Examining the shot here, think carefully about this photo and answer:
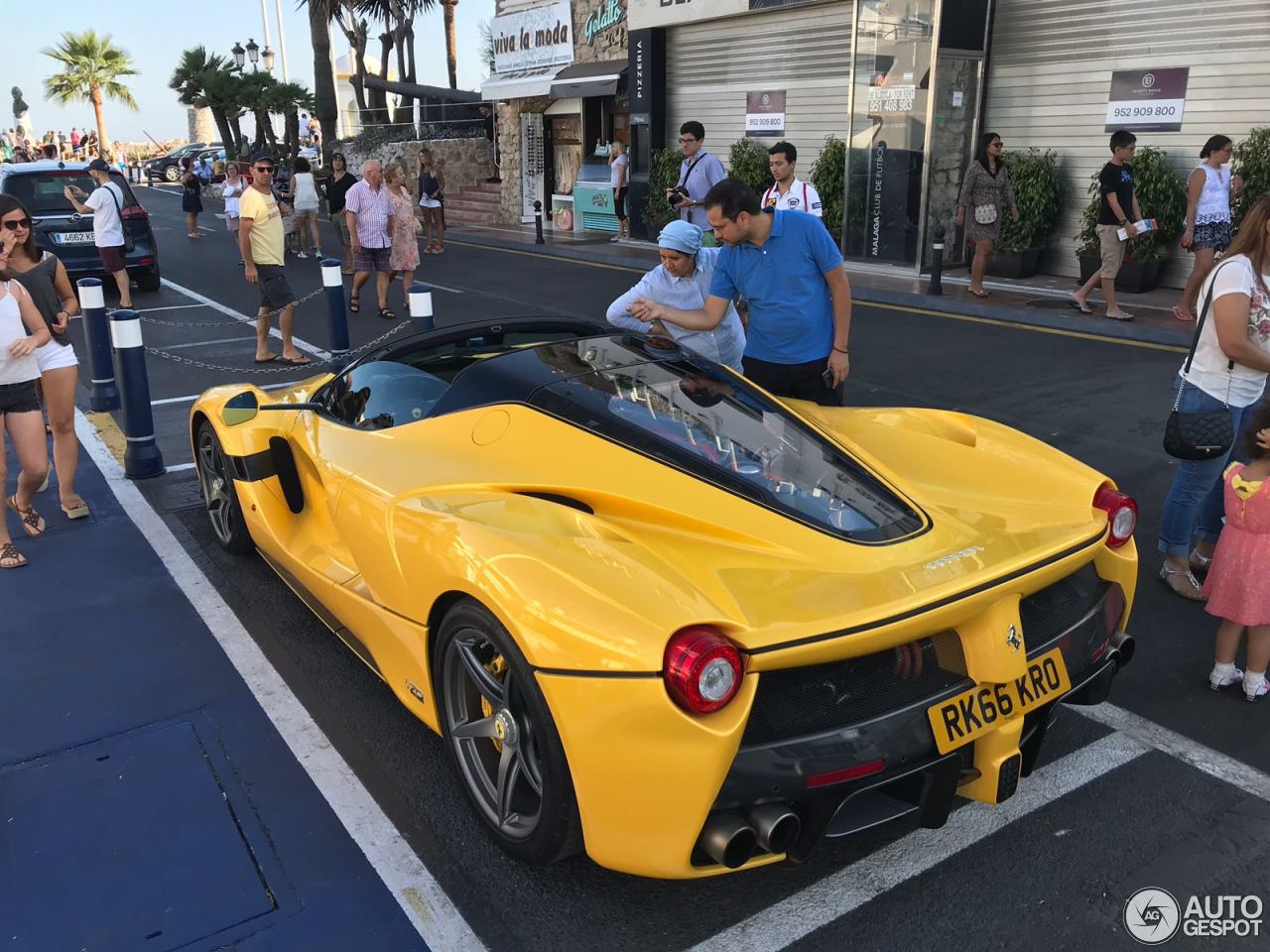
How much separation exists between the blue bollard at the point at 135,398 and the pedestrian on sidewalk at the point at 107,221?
6.69m

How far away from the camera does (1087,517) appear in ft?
9.75

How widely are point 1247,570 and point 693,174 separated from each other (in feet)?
28.5

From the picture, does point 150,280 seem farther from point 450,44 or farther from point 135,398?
point 450,44

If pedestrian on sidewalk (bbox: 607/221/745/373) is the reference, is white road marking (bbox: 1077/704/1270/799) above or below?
below

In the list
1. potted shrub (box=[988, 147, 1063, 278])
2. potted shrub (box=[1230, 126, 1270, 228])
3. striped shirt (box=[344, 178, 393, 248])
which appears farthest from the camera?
potted shrub (box=[988, 147, 1063, 278])

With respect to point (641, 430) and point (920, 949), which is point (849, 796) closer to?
point (920, 949)

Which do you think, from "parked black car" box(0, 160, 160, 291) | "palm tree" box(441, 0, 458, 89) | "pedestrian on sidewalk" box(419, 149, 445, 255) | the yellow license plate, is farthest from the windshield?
"palm tree" box(441, 0, 458, 89)

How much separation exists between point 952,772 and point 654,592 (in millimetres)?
870

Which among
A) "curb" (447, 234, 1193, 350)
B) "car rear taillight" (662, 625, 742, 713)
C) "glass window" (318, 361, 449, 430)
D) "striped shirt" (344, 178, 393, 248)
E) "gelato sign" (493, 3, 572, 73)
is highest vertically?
"gelato sign" (493, 3, 572, 73)

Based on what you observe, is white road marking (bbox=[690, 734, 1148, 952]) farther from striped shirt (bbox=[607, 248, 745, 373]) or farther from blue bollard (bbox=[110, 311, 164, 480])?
blue bollard (bbox=[110, 311, 164, 480])

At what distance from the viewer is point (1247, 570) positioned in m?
3.53

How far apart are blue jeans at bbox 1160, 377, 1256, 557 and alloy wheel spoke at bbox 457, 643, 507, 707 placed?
3.29 m

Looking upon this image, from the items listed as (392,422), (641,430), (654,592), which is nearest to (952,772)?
(654,592)

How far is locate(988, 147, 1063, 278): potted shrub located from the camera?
13.4 m
